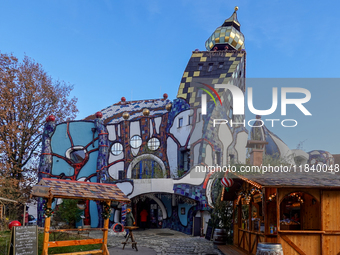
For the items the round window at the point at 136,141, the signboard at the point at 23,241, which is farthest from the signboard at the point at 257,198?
the round window at the point at 136,141

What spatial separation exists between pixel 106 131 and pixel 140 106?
5527mm

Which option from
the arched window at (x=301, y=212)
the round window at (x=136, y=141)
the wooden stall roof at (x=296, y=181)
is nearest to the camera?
the wooden stall roof at (x=296, y=181)

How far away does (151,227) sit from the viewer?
22.2 m

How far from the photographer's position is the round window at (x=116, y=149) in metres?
24.0

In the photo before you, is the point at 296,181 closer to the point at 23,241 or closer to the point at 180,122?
the point at 23,241

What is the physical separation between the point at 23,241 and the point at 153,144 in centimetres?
1425

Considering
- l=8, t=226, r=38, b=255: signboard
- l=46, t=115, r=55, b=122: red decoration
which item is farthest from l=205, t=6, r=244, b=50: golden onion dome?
l=8, t=226, r=38, b=255: signboard

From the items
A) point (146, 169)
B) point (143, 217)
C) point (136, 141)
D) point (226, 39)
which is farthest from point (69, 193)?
point (226, 39)

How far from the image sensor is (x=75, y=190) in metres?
9.84

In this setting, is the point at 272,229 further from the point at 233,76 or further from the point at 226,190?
the point at 233,76

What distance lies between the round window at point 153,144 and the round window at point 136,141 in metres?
0.82

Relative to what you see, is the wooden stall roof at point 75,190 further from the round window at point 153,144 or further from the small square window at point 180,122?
the round window at point 153,144

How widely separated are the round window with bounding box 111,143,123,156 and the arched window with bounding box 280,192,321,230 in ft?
45.2

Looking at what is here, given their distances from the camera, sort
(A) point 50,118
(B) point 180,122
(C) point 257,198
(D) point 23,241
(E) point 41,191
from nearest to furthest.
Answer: (D) point 23,241
(E) point 41,191
(C) point 257,198
(B) point 180,122
(A) point 50,118
